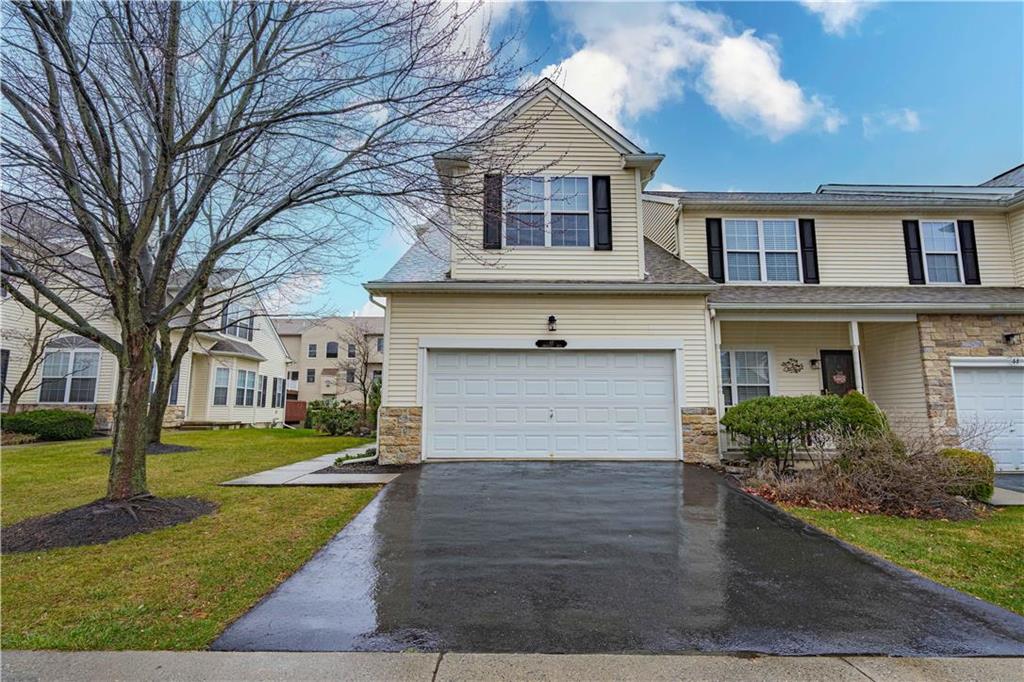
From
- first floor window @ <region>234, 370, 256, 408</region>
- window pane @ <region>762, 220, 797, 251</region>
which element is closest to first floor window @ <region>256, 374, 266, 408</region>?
first floor window @ <region>234, 370, 256, 408</region>

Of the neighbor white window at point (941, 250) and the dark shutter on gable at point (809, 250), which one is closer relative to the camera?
the dark shutter on gable at point (809, 250)

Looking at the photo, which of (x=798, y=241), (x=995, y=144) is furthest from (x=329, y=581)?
(x=995, y=144)

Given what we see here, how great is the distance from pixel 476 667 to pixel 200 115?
6928 millimetres

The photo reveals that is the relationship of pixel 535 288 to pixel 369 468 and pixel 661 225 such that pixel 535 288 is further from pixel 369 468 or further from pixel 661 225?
pixel 661 225

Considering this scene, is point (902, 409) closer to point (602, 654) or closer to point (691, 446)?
point (691, 446)

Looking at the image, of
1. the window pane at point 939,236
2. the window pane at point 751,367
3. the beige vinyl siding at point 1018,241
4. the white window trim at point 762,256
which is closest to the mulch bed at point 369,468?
the window pane at point 751,367

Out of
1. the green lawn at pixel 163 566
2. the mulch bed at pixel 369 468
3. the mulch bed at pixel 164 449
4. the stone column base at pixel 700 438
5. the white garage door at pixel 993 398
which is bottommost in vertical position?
→ the green lawn at pixel 163 566

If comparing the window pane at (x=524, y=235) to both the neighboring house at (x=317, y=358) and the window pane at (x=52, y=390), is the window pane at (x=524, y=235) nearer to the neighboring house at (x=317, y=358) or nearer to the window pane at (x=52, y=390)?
the window pane at (x=52, y=390)

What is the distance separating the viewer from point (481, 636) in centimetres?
335

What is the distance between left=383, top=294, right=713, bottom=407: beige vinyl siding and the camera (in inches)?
415

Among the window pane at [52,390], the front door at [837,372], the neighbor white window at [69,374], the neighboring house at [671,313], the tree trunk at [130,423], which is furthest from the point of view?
the neighbor white window at [69,374]

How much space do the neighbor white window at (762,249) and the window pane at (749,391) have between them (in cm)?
278

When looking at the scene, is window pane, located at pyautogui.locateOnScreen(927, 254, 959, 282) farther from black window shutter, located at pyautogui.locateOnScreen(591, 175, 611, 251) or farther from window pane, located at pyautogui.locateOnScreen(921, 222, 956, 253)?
black window shutter, located at pyautogui.locateOnScreen(591, 175, 611, 251)

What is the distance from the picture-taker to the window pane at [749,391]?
12.6 m
